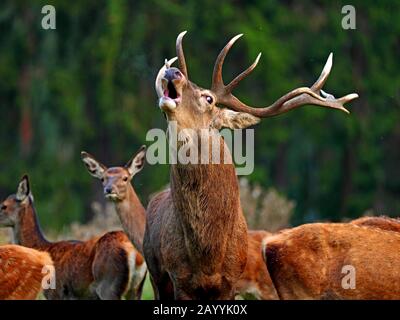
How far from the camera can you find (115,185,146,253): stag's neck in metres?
12.9

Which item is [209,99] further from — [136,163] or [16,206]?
[16,206]

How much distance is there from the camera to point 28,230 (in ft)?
45.4

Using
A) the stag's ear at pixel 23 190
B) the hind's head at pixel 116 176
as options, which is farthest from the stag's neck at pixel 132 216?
the stag's ear at pixel 23 190

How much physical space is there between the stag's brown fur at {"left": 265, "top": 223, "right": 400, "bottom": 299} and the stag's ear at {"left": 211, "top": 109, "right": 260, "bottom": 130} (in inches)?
42.1

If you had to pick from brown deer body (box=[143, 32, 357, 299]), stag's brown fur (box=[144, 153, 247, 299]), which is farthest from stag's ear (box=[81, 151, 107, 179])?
stag's brown fur (box=[144, 153, 247, 299])

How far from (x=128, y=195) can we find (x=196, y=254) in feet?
11.5

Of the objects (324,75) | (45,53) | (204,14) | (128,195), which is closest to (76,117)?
(45,53)

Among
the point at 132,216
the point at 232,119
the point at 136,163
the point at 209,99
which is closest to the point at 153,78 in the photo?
the point at 136,163

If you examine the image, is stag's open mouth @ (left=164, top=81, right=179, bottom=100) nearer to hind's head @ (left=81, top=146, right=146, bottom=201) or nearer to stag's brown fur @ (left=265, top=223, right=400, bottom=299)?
stag's brown fur @ (left=265, top=223, right=400, bottom=299)

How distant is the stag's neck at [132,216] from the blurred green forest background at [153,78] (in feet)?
48.2

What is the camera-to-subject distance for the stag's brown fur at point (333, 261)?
9812 mm

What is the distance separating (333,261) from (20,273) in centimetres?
244

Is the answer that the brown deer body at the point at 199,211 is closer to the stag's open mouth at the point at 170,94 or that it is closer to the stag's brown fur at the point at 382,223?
the stag's open mouth at the point at 170,94
